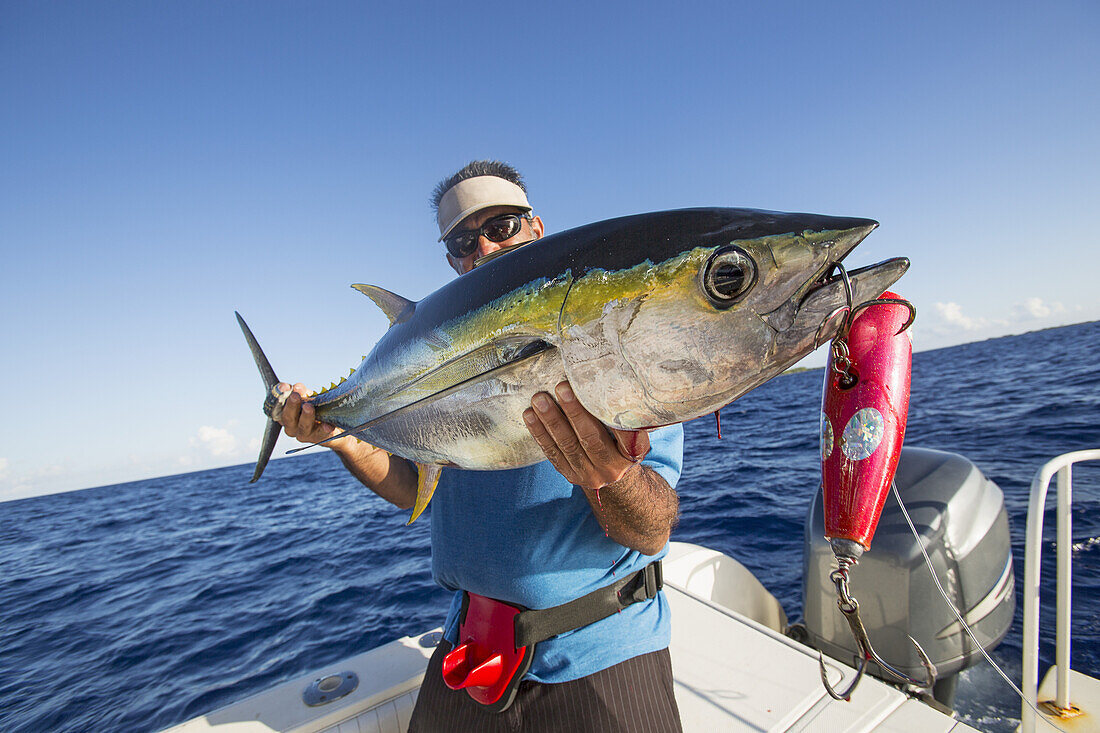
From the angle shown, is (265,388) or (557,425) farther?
(265,388)

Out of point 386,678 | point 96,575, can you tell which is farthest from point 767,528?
point 96,575

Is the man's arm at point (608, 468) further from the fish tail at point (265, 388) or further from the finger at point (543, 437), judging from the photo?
the fish tail at point (265, 388)

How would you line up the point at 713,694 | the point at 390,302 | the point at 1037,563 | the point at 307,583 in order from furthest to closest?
the point at 307,583 < the point at 713,694 < the point at 1037,563 < the point at 390,302

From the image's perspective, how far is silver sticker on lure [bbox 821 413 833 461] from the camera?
7.91ft

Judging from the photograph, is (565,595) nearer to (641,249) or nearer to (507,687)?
(507,687)

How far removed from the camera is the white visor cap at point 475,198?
2.84 metres

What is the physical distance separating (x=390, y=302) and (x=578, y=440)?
1194 millimetres

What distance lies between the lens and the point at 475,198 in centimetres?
287

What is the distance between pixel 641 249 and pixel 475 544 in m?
1.54

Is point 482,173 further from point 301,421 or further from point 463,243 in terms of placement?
point 301,421

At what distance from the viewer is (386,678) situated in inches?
121

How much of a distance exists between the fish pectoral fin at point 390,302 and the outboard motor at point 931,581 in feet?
9.62

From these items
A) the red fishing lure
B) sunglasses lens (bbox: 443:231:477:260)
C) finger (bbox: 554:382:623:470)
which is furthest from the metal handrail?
sunglasses lens (bbox: 443:231:477:260)

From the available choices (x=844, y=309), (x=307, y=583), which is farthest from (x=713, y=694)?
(x=307, y=583)
